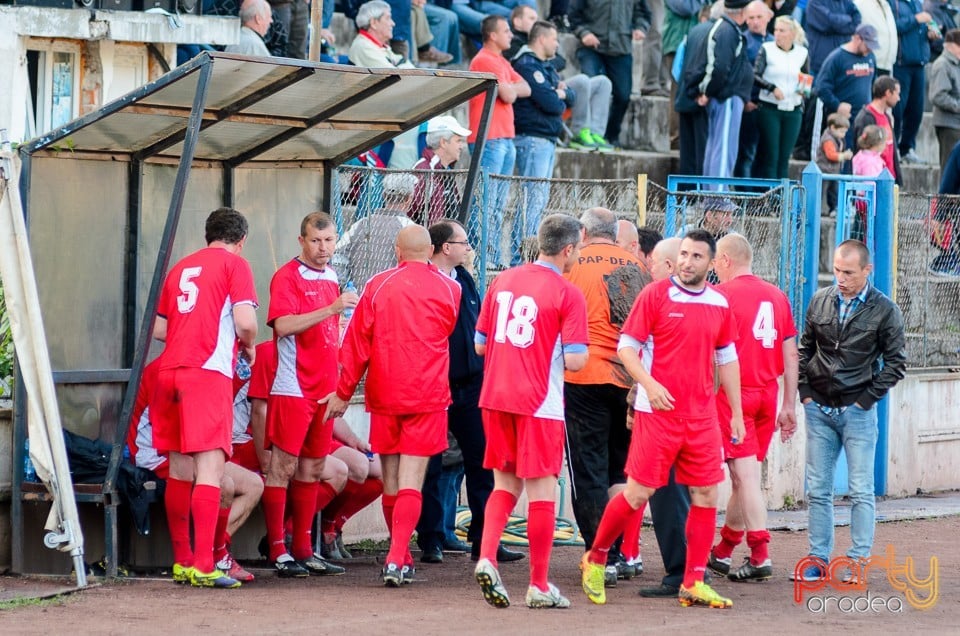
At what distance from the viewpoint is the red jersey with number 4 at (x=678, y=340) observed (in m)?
8.10

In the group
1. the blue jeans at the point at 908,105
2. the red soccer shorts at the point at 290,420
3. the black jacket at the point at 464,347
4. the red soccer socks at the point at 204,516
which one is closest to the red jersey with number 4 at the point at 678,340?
the black jacket at the point at 464,347

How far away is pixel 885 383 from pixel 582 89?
8.71m

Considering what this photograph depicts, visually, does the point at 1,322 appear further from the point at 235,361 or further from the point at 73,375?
the point at 235,361

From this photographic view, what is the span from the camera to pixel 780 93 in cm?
1600

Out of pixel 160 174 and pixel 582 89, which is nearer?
pixel 160 174

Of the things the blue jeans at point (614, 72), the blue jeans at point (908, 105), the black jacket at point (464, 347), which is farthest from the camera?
the blue jeans at point (908, 105)

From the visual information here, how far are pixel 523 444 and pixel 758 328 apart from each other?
1.95 m

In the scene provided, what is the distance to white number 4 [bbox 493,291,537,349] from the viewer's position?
8078 millimetres

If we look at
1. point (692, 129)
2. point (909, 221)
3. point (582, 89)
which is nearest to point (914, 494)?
point (909, 221)

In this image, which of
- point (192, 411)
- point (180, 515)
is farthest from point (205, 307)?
point (180, 515)

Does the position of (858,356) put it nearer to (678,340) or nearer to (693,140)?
(678,340)

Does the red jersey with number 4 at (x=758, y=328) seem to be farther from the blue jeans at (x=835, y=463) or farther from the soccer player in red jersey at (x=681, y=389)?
the soccer player in red jersey at (x=681, y=389)

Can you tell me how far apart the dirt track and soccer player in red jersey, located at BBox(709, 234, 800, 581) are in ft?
1.09

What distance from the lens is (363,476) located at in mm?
9531
